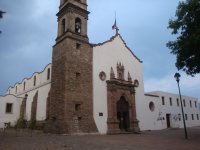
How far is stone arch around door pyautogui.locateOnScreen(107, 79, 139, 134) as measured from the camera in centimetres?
2416

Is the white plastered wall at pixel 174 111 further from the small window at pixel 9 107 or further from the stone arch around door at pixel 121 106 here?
the small window at pixel 9 107

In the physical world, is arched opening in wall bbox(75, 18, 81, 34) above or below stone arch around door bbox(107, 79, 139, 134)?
above

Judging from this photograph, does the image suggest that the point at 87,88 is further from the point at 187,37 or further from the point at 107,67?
the point at 187,37

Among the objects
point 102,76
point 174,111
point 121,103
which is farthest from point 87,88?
point 174,111

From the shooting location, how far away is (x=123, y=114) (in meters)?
26.9

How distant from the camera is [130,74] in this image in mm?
28969

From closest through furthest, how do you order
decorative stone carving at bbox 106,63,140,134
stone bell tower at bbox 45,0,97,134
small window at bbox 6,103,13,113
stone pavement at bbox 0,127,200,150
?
1. stone pavement at bbox 0,127,200,150
2. stone bell tower at bbox 45,0,97,134
3. decorative stone carving at bbox 106,63,140,134
4. small window at bbox 6,103,13,113

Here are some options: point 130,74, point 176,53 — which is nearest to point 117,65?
point 130,74

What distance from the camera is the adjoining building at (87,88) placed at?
70.1ft

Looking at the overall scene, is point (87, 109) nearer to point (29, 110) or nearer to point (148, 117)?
point (148, 117)

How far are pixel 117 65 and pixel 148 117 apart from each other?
904 centimetres

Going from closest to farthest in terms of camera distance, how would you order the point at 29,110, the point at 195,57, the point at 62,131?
the point at 195,57 < the point at 62,131 < the point at 29,110

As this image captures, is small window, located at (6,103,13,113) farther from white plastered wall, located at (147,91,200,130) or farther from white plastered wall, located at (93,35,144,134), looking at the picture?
white plastered wall, located at (147,91,200,130)

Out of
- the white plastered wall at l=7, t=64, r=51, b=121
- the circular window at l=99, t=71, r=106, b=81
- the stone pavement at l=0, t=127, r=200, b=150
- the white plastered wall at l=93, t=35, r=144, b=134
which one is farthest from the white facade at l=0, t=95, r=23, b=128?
the stone pavement at l=0, t=127, r=200, b=150
